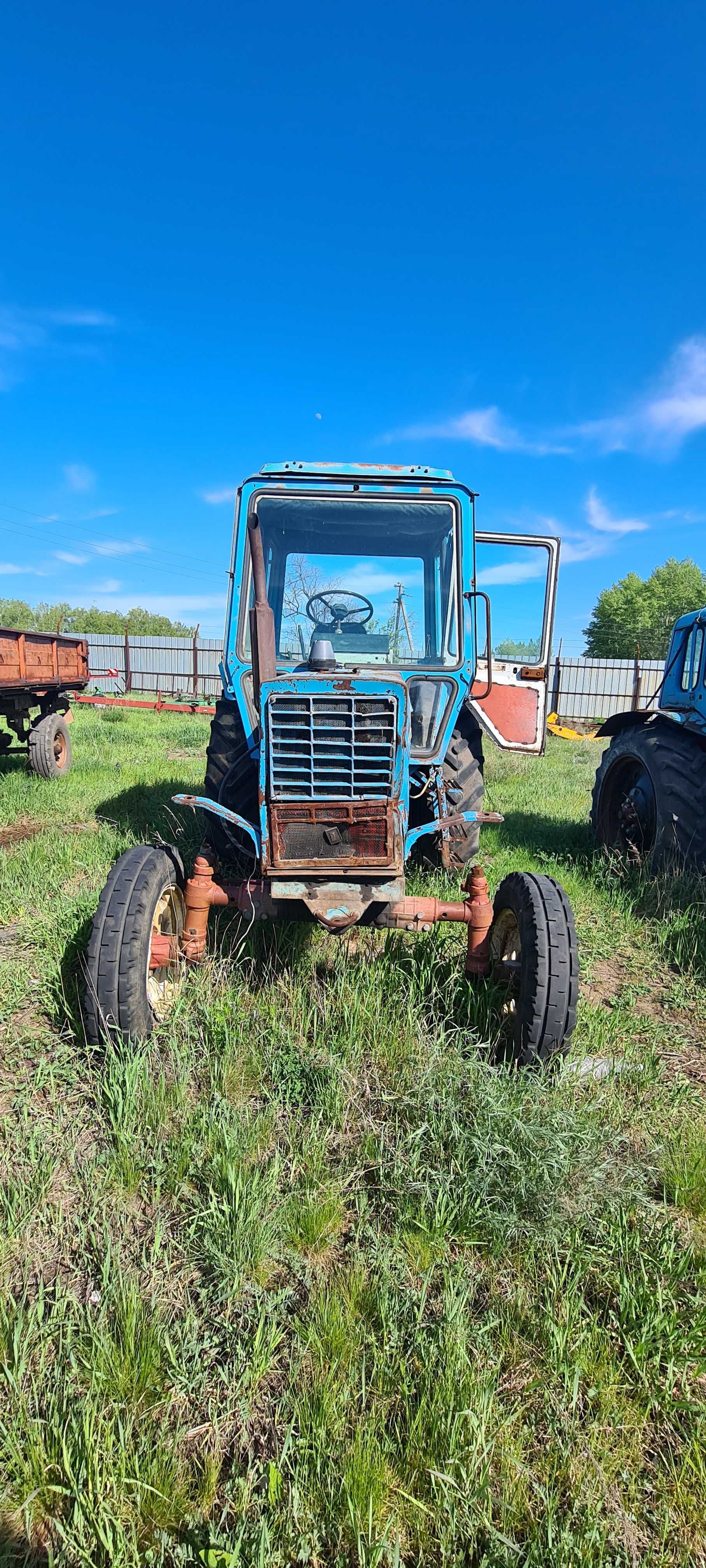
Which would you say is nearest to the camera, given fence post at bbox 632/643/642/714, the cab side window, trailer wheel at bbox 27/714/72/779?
the cab side window

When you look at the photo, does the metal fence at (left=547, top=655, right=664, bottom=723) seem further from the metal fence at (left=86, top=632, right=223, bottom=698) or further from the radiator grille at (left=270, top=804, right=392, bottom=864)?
the radiator grille at (left=270, top=804, right=392, bottom=864)

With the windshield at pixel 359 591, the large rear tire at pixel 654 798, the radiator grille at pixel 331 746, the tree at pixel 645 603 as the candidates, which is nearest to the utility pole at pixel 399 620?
the windshield at pixel 359 591

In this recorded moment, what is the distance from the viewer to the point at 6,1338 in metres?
1.70

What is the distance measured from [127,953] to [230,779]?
45.9 inches

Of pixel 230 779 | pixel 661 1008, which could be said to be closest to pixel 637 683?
pixel 661 1008

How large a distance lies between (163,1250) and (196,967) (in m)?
1.37

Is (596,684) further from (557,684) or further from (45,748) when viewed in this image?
(45,748)

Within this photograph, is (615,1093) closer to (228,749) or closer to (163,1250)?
(163,1250)

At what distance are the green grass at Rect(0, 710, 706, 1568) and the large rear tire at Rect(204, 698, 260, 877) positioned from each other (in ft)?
2.19

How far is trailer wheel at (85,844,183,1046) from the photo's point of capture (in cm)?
268

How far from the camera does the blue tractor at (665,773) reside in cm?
472

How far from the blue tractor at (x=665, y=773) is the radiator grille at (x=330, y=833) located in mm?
2547

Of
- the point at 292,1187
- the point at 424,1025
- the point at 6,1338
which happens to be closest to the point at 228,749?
the point at 424,1025

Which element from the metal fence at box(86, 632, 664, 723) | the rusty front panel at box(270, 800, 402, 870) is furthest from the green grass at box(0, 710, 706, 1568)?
the metal fence at box(86, 632, 664, 723)
